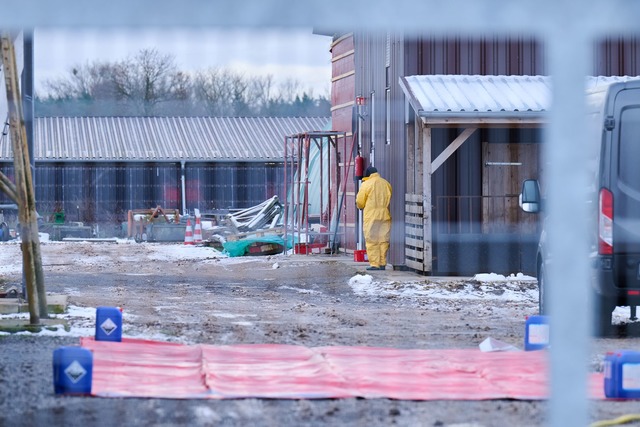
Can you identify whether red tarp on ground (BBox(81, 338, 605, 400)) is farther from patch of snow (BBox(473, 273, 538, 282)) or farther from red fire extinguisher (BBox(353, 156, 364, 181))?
red fire extinguisher (BBox(353, 156, 364, 181))

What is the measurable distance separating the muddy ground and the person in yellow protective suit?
1.95 feet

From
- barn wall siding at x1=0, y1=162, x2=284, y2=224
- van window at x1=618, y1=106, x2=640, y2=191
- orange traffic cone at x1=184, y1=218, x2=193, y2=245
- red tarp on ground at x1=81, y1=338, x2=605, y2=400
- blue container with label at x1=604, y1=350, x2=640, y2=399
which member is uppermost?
van window at x1=618, y1=106, x2=640, y2=191

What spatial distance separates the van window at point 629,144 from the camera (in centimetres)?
888

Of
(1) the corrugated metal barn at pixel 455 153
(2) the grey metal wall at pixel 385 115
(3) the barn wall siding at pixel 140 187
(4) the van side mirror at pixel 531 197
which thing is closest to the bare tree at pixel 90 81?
(4) the van side mirror at pixel 531 197

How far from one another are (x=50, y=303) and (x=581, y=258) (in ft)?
27.9

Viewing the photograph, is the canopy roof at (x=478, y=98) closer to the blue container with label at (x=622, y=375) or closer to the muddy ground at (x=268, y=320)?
the muddy ground at (x=268, y=320)

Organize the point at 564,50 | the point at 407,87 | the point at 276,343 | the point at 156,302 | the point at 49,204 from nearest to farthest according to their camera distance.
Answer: the point at 564,50, the point at 276,343, the point at 156,302, the point at 407,87, the point at 49,204

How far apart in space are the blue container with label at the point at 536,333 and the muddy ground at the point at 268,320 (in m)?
0.40

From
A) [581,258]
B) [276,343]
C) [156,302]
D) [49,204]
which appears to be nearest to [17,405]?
[276,343]

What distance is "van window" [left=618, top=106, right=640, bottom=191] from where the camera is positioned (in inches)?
349

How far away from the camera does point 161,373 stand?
6980 mm

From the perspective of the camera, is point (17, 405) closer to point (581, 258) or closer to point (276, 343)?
point (276, 343)

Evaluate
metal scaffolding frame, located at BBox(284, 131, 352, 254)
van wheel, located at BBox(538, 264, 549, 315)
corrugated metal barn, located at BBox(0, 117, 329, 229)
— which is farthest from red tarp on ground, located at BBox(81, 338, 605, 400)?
corrugated metal barn, located at BBox(0, 117, 329, 229)

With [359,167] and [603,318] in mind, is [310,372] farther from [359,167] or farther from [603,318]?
[359,167]
